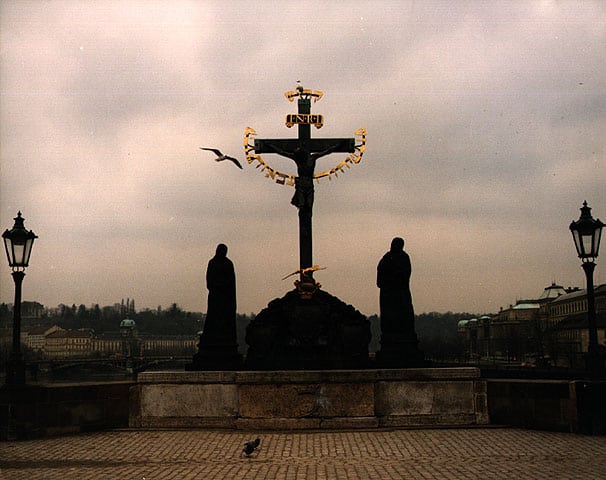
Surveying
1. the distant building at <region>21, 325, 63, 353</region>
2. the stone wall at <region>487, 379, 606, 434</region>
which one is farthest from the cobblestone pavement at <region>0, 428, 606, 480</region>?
the distant building at <region>21, 325, 63, 353</region>

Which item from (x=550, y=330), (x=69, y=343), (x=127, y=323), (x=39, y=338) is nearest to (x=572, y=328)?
(x=550, y=330)

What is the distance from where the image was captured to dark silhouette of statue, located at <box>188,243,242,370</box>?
14.7m

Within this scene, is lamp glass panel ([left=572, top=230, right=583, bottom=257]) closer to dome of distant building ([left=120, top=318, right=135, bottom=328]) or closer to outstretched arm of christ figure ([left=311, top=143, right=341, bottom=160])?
outstretched arm of christ figure ([left=311, top=143, right=341, bottom=160])

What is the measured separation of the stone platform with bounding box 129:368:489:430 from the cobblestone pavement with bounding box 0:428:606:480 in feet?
1.41

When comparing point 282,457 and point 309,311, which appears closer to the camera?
point 282,457

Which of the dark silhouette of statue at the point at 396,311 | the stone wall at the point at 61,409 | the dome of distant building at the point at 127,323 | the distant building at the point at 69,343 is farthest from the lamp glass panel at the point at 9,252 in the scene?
the dome of distant building at the point at 127,323

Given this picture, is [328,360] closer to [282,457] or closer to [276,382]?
[276,382]

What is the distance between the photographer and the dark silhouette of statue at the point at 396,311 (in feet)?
48.1

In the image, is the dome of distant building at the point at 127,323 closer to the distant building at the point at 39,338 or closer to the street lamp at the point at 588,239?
the distant building at the point at 39,338

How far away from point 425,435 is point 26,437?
256 inches

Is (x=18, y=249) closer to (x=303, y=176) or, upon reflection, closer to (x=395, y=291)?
(x=303, y=176)

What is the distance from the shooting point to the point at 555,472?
31.0 ft

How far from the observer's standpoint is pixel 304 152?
56.2 ft

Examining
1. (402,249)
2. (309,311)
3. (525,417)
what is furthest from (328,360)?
(525,417)
